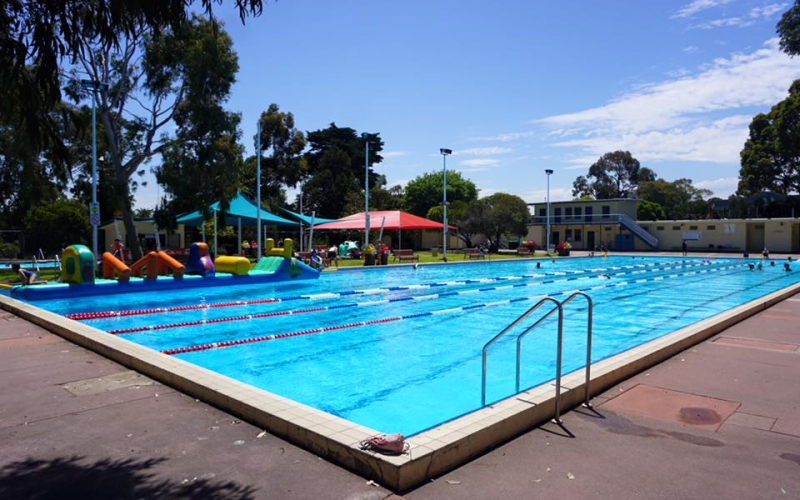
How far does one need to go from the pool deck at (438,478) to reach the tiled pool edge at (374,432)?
8 centimetres

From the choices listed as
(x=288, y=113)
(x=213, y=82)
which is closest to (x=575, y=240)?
(x=288, y=113)

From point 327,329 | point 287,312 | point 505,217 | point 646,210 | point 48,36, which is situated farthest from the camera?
point 646,210

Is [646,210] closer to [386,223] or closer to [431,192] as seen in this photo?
[431,192]

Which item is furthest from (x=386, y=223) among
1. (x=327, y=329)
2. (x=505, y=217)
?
(x=327, y=329)

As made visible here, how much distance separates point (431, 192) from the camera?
6162 cm

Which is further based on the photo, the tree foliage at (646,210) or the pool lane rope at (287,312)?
the tree foliage at (646,210)

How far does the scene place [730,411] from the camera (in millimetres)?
5062

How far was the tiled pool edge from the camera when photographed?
362 cm

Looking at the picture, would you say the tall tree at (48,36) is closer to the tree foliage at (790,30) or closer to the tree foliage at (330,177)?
the tree foliage at (790,30)

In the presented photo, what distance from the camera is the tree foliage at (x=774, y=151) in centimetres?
4703

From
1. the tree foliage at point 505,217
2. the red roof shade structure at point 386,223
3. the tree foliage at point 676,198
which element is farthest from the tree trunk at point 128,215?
the tree foliage at point 676,198

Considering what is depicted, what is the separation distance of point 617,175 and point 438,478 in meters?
96.5

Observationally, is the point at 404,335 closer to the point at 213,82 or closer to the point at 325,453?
the point at 325,453

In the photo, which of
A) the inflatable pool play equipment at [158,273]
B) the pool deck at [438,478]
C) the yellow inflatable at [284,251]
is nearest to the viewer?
the pool deck at [438,478]
